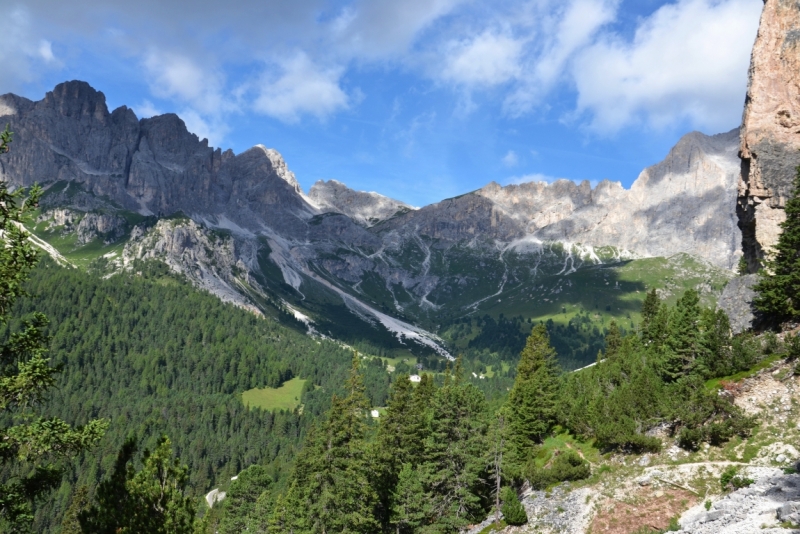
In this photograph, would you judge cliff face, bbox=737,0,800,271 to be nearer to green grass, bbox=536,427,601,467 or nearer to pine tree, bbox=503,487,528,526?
green grass, bbox=536,427,601,467

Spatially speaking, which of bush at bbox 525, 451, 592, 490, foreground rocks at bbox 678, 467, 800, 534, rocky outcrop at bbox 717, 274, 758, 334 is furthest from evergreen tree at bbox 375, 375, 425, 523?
rocky outcrop at bbox 717, 274, 758, 334

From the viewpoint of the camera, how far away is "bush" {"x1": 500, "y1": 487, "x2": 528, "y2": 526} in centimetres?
4422

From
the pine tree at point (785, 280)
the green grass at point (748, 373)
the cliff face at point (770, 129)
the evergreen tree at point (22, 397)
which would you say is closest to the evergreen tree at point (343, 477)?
the evergreen tree at point (22, 397)

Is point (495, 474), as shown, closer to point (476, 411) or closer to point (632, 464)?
point (476, 411)

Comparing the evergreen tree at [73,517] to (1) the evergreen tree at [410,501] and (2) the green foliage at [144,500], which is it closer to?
(1) the evergreen tree at [410,501]

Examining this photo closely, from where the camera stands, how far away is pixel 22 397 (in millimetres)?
17734

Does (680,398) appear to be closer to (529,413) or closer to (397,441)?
(529,413)

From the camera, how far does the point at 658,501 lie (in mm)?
37250

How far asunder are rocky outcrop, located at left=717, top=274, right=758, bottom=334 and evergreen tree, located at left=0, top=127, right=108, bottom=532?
62462 mm

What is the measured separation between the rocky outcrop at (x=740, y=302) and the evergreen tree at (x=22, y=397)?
62462 millimetres

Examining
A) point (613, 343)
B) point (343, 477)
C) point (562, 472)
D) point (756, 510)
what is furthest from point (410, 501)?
point (613, 343)

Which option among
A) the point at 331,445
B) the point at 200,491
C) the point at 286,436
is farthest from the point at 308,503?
the point at 286,436

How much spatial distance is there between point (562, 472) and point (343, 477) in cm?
1995

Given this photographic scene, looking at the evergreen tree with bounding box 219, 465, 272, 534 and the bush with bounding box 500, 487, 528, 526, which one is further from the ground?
the bush with bounding box 500, 487, 528, 526
